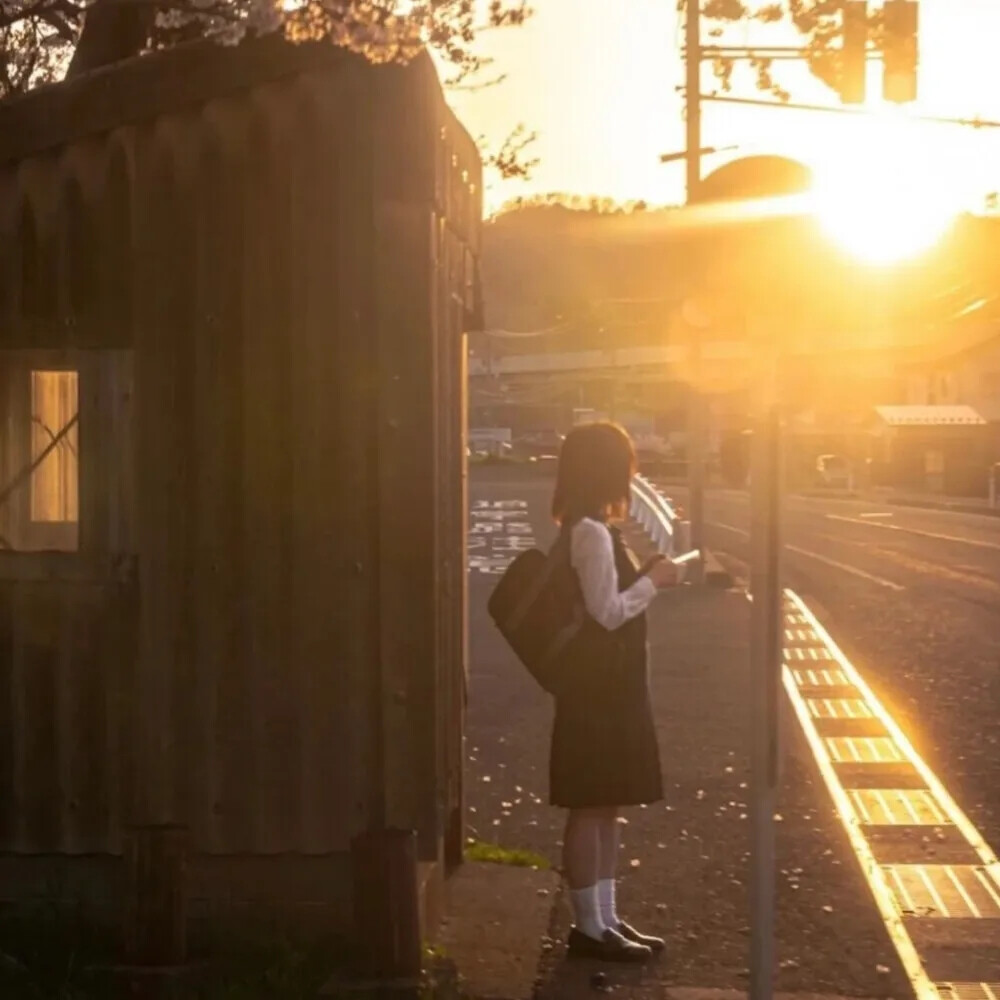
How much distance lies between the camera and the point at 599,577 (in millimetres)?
5840

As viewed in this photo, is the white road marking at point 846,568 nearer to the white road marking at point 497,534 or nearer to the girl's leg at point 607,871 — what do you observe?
the white road marking at point 497,534

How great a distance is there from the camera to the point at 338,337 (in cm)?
545

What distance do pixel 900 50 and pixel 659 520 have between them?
35.0 ft

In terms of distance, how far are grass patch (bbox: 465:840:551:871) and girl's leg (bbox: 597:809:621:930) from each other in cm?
113

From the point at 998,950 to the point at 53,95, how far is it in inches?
167

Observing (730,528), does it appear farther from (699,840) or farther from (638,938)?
(638,938)

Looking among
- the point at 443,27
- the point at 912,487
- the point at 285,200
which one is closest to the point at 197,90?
the point at 285,200

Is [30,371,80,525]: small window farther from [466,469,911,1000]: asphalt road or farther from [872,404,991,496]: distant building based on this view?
[872,404,991,496]: distant building

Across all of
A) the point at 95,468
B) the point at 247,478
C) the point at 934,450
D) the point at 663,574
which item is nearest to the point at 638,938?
the point at 663,574

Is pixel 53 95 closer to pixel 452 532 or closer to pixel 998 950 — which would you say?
pixel 452 532

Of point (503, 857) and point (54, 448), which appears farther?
point (503, 857)

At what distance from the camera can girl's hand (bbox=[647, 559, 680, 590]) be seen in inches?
235

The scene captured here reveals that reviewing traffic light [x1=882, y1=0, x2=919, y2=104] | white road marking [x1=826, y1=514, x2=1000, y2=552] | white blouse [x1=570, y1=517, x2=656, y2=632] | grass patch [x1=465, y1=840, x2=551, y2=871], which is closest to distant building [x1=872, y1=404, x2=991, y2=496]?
white road marking [x1=826, y1=514, x2=1000, y2=552]

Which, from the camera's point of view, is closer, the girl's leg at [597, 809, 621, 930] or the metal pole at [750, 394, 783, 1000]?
the metal pole at [750, 394, 783, 1000]
